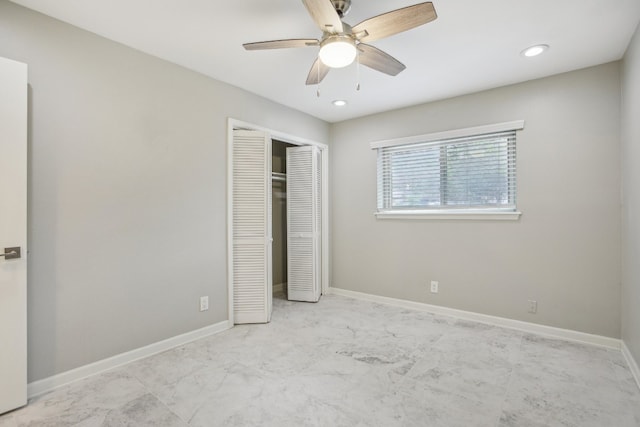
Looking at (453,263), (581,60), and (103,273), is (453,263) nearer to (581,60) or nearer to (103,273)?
(581,60)

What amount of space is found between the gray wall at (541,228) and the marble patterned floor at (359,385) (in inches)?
16.4

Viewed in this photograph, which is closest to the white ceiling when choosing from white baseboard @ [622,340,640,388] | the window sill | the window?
the window

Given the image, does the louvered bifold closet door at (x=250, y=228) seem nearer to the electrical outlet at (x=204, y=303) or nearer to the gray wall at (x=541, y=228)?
the electrical outlet at (x=204, y=303)

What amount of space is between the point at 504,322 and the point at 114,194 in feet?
12.3

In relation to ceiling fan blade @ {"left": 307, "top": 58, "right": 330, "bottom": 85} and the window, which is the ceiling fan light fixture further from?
the window

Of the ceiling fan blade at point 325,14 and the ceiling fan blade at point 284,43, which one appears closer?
the ceiling fan blade at point 325,14

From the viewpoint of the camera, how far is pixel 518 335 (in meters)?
3.09

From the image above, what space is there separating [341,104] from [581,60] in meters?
2.26

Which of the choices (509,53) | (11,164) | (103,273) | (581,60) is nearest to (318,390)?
(103,273)

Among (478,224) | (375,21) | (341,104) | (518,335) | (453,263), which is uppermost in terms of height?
(341,104)

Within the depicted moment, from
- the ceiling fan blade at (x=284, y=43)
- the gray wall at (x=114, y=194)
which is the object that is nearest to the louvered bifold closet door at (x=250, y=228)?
the gray wall at (x=114, y=194)

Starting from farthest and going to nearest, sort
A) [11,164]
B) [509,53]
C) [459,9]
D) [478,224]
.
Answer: [478,224], [509,53], [459,9], [11,164]

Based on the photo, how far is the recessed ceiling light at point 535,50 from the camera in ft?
8.36

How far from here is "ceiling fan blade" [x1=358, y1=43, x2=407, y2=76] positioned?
A: 6.81 feet
